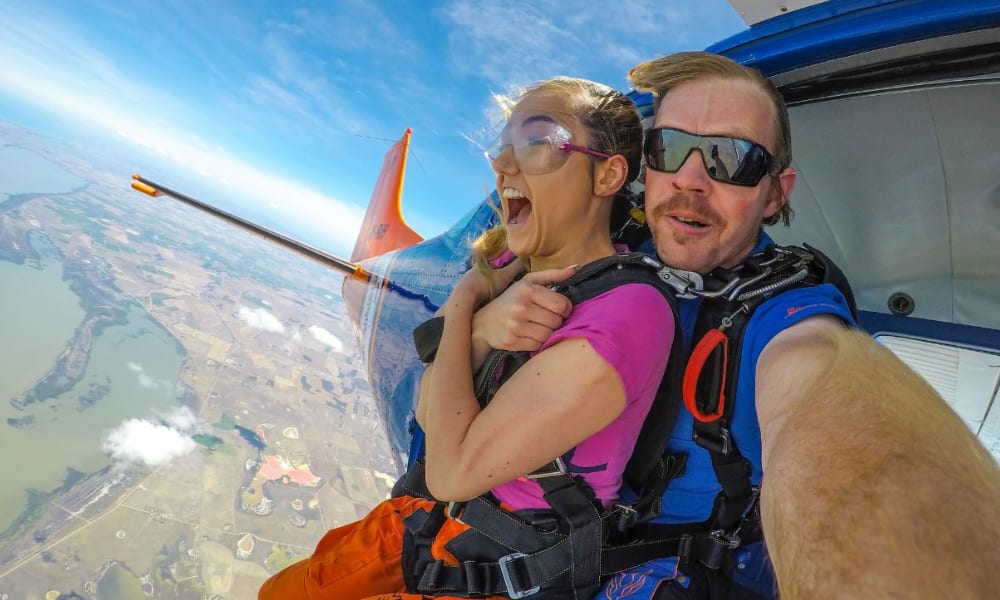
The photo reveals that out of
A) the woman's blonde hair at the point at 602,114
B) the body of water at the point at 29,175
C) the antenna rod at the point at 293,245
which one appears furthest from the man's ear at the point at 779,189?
the body of water at the point at 29,175

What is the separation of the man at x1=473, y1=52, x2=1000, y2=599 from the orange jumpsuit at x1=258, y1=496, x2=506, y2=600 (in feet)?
2.90

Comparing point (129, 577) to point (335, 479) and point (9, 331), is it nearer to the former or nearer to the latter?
point (335, 479)

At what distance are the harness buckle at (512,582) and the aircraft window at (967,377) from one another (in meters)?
2.25

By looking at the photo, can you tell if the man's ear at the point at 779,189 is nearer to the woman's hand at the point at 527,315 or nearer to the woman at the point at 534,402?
the woman at the point at 534,402

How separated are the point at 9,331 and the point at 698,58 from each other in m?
85.0

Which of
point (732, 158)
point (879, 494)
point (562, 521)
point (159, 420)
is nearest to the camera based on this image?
point (879, 494)

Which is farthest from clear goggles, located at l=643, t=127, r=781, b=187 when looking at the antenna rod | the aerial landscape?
the aerial landscape

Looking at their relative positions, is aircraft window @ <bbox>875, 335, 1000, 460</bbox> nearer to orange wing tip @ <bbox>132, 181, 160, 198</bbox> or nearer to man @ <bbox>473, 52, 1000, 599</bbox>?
man @ <bbox>473, 52, 1000, 599</bbox>

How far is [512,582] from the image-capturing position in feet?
4.16

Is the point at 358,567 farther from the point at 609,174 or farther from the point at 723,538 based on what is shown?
the point at 609,174

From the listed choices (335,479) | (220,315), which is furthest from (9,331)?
(335,479)

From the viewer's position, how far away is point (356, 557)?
5.86ft

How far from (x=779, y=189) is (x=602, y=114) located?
608 millimetres

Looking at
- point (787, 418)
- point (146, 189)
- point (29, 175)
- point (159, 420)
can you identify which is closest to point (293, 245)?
point (146, 189)
